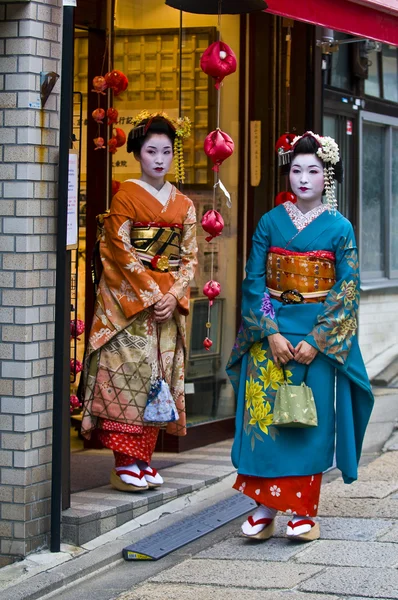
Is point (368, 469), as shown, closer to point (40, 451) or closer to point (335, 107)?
point (40, 451)

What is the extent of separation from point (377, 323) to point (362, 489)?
4.01 meters

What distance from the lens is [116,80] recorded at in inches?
275

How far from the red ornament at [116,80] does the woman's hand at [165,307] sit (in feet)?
4.89

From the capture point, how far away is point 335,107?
9836 millimetres

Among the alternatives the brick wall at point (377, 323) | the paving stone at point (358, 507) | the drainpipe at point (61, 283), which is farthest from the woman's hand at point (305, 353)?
the brick wall at point (377, 323)

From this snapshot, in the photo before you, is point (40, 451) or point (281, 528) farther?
point (281, 528)

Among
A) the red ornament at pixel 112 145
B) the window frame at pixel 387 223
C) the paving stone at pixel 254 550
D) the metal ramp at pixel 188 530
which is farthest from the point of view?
the window frame at pixel 387 223

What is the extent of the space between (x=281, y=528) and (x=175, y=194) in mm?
1909

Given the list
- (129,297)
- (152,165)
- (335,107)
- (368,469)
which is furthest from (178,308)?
(335,107)

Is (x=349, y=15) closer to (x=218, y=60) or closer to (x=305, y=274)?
(x=218, y=60)

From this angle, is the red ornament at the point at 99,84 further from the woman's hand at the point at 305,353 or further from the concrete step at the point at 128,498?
the concrete step at the point at 128,498

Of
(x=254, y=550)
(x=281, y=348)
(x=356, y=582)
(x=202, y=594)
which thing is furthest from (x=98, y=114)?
(x=356, y=582)

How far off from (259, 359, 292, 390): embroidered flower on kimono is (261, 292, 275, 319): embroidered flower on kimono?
0.24 metres

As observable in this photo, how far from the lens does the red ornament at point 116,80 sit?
698 cm
